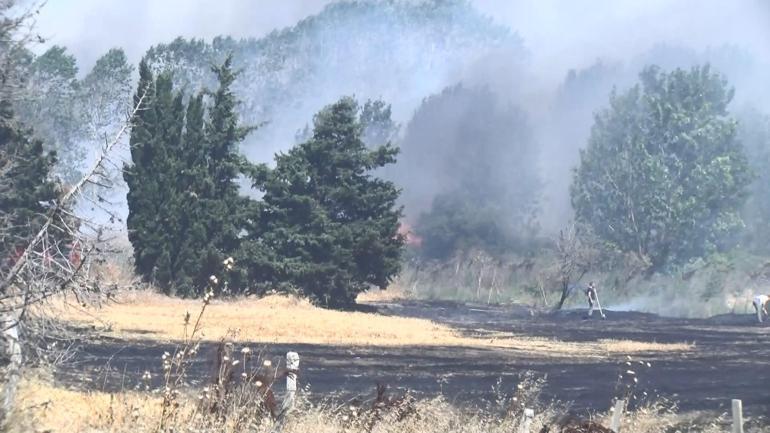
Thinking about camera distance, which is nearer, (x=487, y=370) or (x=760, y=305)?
(x=487, y=370)

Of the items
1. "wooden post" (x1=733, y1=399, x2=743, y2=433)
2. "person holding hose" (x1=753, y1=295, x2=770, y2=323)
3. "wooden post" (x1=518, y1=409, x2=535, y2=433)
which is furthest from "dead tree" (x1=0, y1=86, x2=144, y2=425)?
"person holding hose" (x1=753, y1=295, x2=770, y2=323)

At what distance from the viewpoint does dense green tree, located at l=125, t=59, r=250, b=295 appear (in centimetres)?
4988

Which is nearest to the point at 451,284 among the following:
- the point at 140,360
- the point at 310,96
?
the point at 140,360

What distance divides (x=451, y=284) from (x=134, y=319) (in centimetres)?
4742

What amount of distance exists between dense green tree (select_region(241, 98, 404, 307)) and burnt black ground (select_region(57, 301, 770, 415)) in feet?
36.0

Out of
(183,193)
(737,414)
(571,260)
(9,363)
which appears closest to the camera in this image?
(9,363)

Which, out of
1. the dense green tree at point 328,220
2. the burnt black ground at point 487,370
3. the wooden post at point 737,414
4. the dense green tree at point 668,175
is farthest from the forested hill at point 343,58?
the wooden post at point 737,414

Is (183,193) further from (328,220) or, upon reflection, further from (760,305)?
(760,305)

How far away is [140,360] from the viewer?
2420 centimetres

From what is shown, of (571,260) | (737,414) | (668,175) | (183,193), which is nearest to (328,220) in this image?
(183,193)

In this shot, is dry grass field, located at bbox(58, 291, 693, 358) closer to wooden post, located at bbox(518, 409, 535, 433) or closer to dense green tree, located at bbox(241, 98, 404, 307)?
dense green tree, located at bbox(241, 98, 404, 307)

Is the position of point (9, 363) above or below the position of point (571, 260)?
below

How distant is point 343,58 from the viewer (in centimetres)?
15425

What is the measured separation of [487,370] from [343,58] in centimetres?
13008
